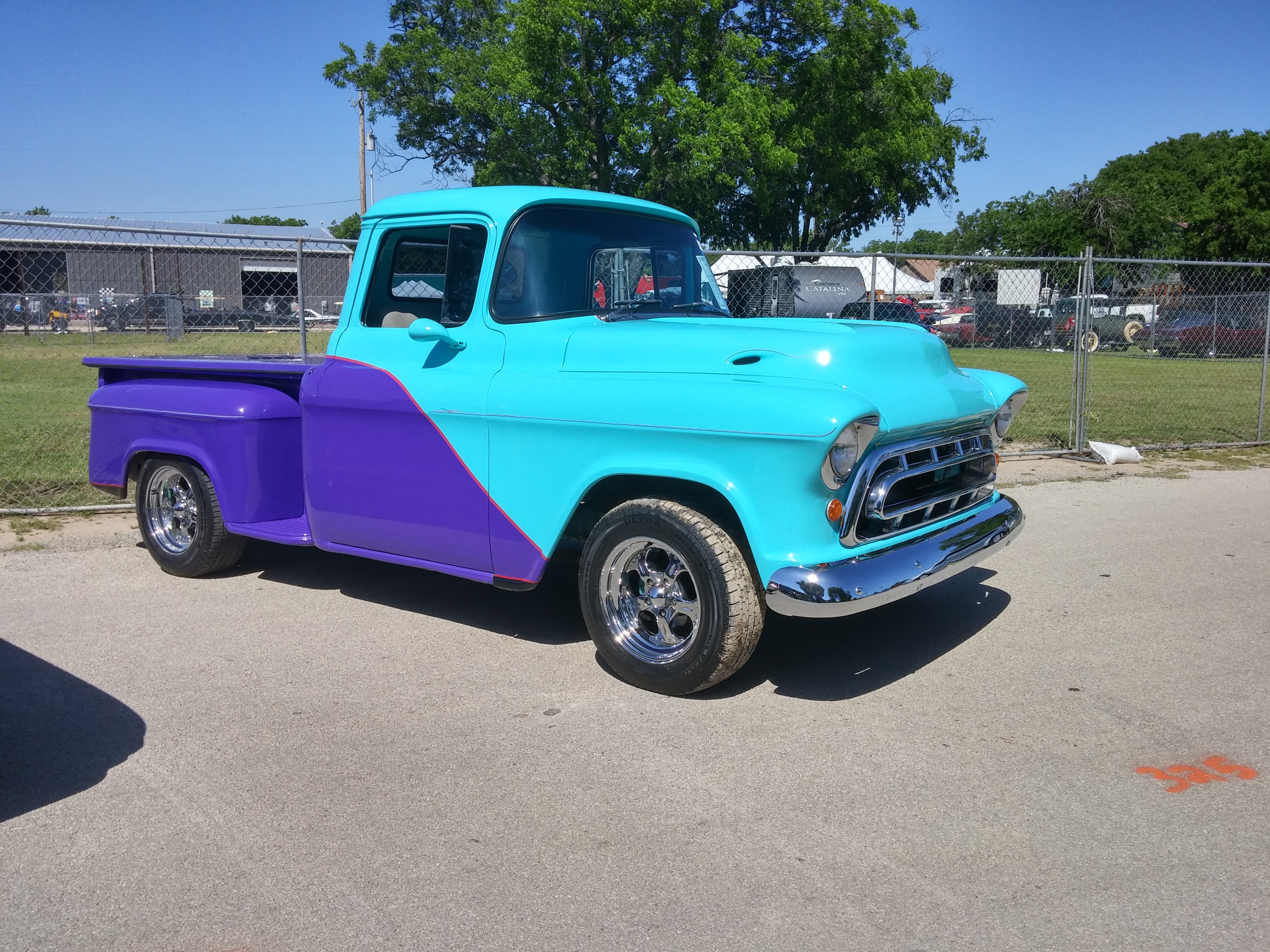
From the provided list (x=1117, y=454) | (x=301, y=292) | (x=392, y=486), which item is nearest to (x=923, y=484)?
(x=392, y=486)

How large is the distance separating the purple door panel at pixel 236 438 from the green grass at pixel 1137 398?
810 centimetres

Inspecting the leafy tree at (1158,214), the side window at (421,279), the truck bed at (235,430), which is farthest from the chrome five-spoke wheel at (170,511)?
the leafy tree at (1158,214)

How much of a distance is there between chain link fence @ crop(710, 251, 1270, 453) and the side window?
134 inches

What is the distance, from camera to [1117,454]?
10188 mm

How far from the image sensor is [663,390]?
158 inches

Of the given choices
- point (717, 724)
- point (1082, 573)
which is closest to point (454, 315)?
point (717, 724)

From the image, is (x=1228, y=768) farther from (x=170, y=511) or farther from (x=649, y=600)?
(x=170, y=511)

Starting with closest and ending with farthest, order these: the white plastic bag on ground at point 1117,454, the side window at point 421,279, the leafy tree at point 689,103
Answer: the side window at point 421,279
the white plastic bag on ground at point 1117,454
the leafy tree at point 689,103

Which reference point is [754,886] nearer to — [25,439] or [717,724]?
[717,724]

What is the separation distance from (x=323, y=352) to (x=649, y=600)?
22.4 feet

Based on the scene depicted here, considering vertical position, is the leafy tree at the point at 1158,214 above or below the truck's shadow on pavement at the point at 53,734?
above

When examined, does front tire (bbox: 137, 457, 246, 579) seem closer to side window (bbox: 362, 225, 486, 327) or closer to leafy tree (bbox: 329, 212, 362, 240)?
side window (bbox: 362, 225, 486, 327)

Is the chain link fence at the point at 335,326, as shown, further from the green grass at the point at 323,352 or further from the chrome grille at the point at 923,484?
the chrome grille at the point at 923,484

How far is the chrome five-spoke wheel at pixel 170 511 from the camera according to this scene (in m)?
6.11
